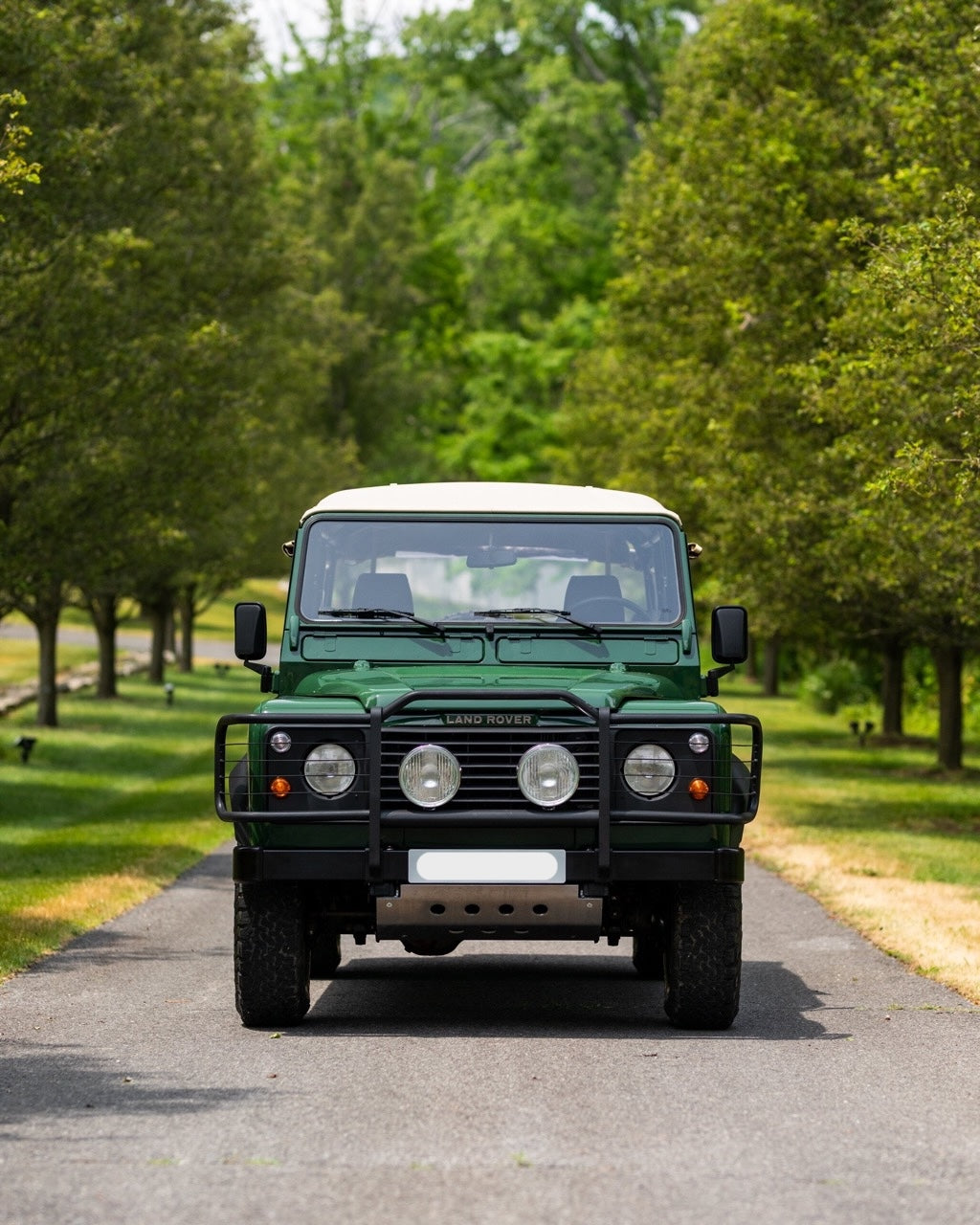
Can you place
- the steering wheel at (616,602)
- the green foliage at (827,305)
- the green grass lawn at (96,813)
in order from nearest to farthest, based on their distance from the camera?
the steering wheel at (616,602) → the green grass lawn at (96,813) → the green foliage at (827,305)

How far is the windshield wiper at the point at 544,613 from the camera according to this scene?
33.3 ft

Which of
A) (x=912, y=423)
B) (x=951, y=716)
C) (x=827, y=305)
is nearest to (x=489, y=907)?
(x=912, y=423)

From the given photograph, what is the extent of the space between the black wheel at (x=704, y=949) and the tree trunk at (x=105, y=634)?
28.4 m

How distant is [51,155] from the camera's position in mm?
20391

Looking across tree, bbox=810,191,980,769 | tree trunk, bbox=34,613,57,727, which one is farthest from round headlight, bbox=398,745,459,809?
tree trunk, bbox=34,613,57,727

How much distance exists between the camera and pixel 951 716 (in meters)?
29.2

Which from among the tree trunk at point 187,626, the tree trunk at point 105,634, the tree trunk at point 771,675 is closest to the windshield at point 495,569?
the tree trunk at point 105,634

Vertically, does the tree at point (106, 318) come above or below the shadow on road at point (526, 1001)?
above

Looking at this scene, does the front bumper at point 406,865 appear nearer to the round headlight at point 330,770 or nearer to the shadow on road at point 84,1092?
the round headlight at point 330,770

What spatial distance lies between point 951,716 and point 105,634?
1800cm

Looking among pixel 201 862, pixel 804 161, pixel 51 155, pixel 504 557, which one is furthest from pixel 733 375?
pixel 504 557

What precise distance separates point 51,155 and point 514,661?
12106 millimetres

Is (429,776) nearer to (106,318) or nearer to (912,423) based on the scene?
(912,423)

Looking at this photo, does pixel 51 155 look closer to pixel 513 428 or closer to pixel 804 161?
pixel 804 161
